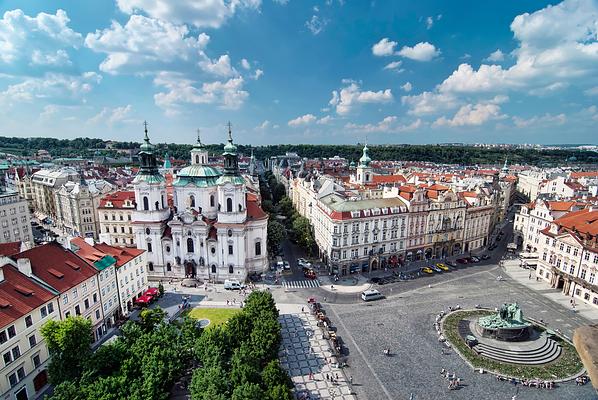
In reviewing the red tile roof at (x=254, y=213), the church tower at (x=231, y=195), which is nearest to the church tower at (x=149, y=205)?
the church tower at (x=231, y=195)

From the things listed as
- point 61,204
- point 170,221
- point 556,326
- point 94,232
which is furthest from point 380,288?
point 61,204

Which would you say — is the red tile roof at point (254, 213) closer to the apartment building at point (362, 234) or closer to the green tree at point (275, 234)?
the green tree at point (275, 234)

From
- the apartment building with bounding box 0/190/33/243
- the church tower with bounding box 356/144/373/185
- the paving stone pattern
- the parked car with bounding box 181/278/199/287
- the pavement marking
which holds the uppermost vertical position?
the church tower with bounding box 356/144/373/185

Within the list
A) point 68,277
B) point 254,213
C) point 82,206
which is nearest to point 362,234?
point 254,213

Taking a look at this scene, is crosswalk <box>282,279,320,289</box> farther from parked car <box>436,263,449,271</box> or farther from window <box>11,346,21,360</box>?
window <box>11,346,21,360</box>

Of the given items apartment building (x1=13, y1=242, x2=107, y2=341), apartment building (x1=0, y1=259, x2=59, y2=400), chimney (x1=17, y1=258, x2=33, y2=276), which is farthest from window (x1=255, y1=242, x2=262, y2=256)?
chimney (x1=17, y1=258, x2=33, y2=276)

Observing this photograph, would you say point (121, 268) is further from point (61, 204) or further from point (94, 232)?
point (61, 204)

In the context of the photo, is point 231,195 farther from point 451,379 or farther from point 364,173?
point 364,173
